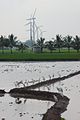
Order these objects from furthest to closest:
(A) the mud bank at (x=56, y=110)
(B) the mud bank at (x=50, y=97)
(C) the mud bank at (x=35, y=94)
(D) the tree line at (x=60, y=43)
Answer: (D) the tree line at (x=60, y=43) < (C) the mud bank at (x=35, y=94) < (B) the mud bank at (x=50, y=97) < (A) the mud bank at (x=56, y=110)

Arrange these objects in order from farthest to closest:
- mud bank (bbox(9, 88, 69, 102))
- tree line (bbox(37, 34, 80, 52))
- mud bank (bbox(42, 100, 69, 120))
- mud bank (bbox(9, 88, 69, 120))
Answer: tree line (bbox(37, 34, 80, 52)), mud bank (bbox(9, 88, 69, 102)), mud bank (bbox(9, 88, 69, 120)), mud bank (bbox(42, 100, 69, 120))

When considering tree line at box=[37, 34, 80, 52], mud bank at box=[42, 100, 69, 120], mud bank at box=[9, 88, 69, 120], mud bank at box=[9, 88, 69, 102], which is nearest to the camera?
mud bank at box=[42, 100, 69, 120]

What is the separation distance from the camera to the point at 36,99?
14836 millimetres

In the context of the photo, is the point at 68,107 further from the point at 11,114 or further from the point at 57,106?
the point at 11,114

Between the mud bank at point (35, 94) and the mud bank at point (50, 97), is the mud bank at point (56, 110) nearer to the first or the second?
the mud bank at point (50, 97)

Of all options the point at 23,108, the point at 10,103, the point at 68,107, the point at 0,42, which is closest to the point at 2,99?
the point at 10,103

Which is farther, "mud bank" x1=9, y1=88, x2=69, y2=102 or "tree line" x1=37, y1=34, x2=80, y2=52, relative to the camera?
"tree line" x1=37, y1=34, x2=80, y2=52

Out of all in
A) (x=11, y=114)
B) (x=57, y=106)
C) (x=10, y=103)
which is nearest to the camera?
(x=11, y=114)

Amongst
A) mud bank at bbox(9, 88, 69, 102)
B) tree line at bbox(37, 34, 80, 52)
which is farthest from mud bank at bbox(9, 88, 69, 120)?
tree line at bbox(37, 34, 80, 52)

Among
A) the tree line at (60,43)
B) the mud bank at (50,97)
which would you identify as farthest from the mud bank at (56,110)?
the tree line at (60,43)

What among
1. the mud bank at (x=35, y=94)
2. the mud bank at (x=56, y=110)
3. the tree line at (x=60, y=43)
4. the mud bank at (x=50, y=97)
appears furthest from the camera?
the tree line at (x=60, y=43)

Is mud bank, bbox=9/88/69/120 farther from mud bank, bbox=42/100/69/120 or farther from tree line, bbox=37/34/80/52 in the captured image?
tree line, bbox=37/34/80/52

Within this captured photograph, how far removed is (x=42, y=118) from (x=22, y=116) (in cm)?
80

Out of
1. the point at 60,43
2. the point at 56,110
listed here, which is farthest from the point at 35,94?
the point at 60,43
